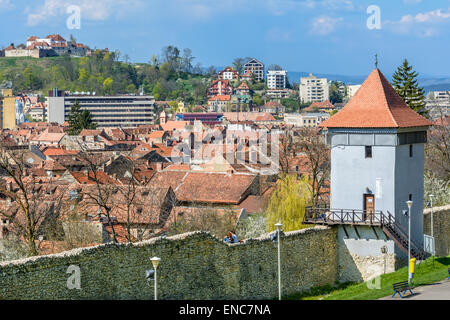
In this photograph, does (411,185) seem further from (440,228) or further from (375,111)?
(440,228)

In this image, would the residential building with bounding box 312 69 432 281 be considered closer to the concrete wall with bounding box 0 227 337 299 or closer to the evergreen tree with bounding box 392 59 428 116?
the concrete wall with bounding box 0 227 337 299

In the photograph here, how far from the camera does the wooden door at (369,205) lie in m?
30.9

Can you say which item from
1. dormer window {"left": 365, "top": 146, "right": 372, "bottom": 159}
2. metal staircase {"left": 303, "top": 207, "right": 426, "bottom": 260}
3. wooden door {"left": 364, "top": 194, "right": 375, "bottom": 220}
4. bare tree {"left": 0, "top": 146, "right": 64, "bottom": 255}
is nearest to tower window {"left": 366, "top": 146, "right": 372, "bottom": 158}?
dormer window {"left": 365, "top": 146, "right": 372, "bottom": 159}

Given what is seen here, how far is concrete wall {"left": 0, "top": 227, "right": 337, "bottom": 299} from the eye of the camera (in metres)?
20.5

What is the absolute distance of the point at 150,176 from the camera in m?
66.9

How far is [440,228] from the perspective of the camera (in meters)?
35.2

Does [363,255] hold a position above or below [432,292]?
below

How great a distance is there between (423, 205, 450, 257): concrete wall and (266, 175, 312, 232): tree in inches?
207

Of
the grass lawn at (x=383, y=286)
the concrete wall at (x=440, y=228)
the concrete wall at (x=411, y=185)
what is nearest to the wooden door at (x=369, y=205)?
the concrete wall at (x=411, y=185)

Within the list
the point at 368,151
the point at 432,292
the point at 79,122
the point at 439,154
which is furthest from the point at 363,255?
the point at 79,122

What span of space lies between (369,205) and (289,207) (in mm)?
8188

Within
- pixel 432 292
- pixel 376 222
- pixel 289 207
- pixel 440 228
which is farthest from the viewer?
pixel 289 207

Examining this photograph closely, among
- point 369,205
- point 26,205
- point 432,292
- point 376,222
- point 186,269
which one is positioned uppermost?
point 369,205

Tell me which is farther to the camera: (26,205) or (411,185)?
(26,205)
